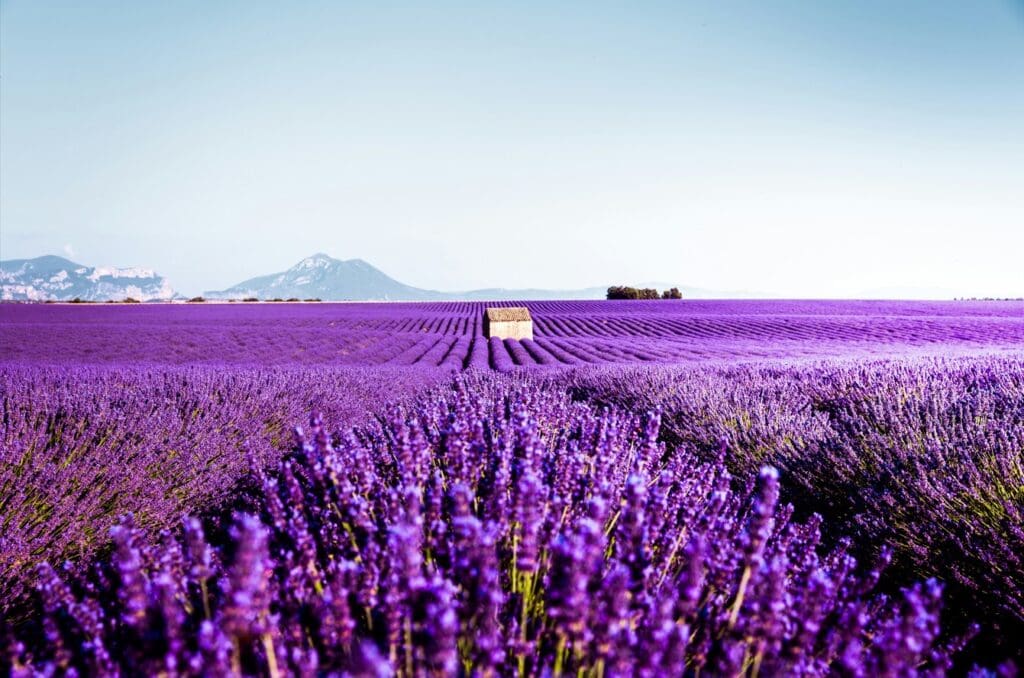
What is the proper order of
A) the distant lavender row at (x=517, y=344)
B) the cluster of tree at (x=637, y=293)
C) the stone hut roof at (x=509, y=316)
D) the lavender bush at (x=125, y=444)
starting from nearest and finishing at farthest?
the lavender bush at (x=125, y=444) < the distant lavender row at (x=517, y=344) < the stone hut roof at (x=509, y=316) < the cluster of tree at (x=637, y=293)

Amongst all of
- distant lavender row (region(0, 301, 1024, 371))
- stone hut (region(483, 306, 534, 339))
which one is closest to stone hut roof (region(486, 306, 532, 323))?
stone hut (region(483, 306, 534, 339))

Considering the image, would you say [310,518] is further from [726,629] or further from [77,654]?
[726,629]

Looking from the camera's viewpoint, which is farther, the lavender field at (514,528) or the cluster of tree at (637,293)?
the cluster of tree at (637,293)

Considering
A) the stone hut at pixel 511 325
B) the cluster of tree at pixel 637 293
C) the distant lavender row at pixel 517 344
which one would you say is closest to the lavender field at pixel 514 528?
the distant lavender row at pixel 517 344

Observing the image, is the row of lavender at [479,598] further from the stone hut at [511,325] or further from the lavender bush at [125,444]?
the stone hut at [511,325]

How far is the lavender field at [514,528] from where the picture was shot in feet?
3.13

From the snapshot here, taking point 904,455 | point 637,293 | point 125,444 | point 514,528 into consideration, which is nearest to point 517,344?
point 125,444

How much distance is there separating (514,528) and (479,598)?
0.57 meters

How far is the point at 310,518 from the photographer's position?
1.80m

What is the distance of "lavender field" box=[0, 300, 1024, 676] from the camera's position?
3.13ft

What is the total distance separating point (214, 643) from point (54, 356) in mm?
11283

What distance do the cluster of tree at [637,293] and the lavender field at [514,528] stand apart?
38.0 metres

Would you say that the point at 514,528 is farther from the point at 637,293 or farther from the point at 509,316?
the point at 637,293

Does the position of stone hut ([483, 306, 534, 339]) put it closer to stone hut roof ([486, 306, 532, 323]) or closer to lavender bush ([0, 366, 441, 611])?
stone hut roof ([486, 306, 532, 323])
